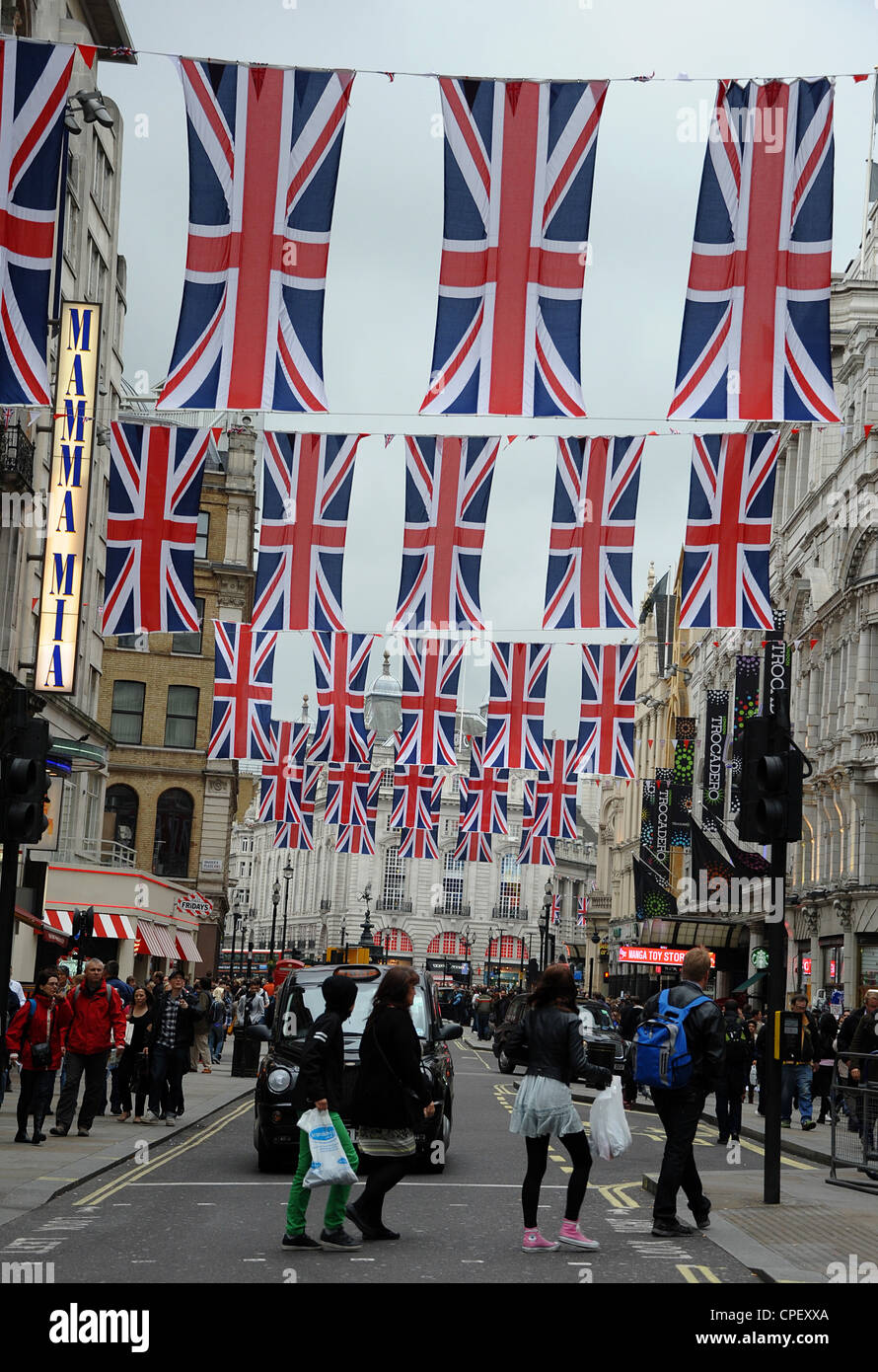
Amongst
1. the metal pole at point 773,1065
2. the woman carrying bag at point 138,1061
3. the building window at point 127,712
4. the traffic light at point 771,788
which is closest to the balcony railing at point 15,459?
the woman carrying bag at point 138,1061

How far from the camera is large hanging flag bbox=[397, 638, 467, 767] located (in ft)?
113

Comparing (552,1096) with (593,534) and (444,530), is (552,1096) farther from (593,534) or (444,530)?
(444,530)

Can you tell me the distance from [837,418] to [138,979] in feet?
126

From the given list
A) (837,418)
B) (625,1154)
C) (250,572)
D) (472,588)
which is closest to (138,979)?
(250,572)

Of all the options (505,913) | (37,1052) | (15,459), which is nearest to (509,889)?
(505,913)

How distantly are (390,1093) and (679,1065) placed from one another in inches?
77.5

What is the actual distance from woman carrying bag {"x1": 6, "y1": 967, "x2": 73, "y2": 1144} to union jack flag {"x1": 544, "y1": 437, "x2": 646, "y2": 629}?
30.4 ft

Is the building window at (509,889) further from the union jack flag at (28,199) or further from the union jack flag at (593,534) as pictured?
the union jack flag at (28,199)

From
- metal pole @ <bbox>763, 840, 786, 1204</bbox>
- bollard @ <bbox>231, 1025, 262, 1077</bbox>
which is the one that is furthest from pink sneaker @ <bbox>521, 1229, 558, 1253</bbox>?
bollard @ <bbox>231, 1025, 262, 1077</bbox>

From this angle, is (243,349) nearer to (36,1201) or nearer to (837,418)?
(837,418)

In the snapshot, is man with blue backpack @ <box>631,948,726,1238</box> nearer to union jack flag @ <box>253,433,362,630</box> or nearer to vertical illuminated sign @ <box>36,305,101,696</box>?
union jack flag @ <box>253,433,362,630</box>

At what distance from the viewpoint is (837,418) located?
17.8 meters

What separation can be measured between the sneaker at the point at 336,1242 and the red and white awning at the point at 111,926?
33751mm

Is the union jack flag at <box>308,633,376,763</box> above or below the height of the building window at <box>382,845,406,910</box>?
below
